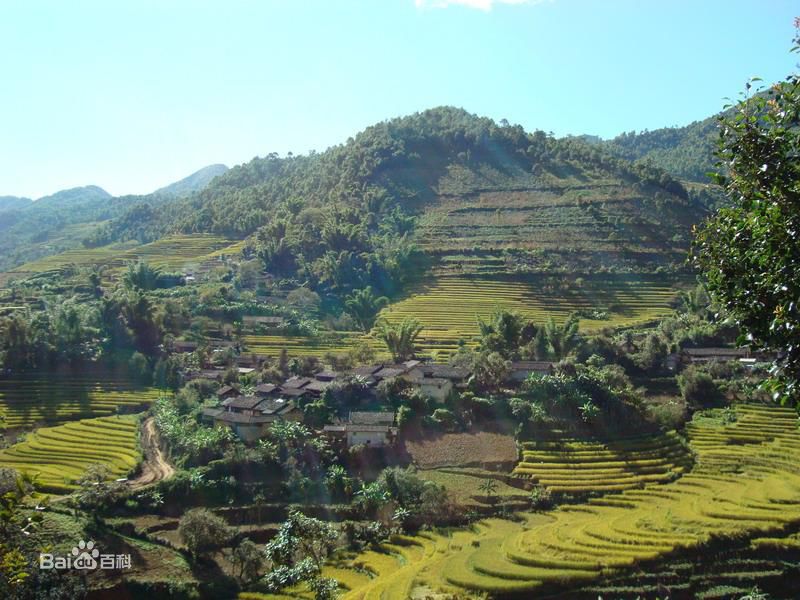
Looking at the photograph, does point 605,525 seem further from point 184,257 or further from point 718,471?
point 184,257

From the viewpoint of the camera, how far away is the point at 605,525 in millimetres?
23719

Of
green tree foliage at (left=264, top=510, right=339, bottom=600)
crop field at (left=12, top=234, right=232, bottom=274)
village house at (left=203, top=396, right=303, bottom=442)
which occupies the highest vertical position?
crop field at (left=12, top=234, right=232, bottom=274)

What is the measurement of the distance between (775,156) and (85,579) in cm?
2132

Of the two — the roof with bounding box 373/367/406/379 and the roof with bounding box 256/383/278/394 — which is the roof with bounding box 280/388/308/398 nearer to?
the roof with bounding box 256/383/278/394

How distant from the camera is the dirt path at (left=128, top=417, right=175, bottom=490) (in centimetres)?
2853

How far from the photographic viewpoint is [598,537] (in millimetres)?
22547

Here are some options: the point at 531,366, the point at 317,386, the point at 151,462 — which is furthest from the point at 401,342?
the point at 151,462

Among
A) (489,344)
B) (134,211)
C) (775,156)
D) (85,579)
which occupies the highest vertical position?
(134,211)

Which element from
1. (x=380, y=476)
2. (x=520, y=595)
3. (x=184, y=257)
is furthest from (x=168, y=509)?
(x=184, y=257)

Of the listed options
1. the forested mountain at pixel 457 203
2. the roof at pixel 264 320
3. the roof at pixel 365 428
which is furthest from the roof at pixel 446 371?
the forested mountain at pixel 457 203

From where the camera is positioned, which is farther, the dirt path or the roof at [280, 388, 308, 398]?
the roof at [280, 388, 308, 398]

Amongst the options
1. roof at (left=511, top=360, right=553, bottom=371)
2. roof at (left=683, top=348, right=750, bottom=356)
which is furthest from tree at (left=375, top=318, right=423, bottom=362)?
roof at (left=683, top=348, right=750, bottom=356)

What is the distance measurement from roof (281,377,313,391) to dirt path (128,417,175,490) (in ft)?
23.8

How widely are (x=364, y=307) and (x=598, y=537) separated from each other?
38412 mm
